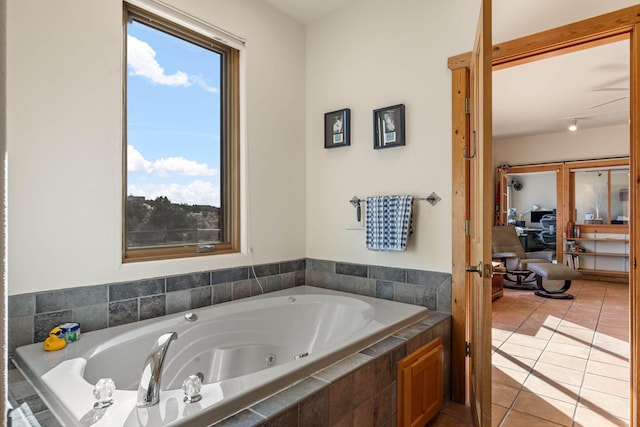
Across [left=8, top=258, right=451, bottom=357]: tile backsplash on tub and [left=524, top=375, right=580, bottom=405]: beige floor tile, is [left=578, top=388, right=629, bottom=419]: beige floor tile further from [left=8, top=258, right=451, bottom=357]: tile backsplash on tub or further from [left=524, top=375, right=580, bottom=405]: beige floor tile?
[left=8, top=258, right=451, bottom=357]: tile backsplash on tub

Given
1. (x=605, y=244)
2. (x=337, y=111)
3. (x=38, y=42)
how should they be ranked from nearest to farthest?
(x=38, y=42), (x=337, y=111), (x=605, y=244)

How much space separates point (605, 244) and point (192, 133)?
691 cm

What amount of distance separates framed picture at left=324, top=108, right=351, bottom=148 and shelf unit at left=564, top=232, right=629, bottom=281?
5547mm

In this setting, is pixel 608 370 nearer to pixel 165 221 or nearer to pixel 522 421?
pixel 522 421

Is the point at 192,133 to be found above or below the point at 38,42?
below

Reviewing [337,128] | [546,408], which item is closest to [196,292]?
[337,128]

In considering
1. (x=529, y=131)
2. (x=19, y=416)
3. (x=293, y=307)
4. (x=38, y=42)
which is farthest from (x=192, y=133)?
(x=529, y=131)

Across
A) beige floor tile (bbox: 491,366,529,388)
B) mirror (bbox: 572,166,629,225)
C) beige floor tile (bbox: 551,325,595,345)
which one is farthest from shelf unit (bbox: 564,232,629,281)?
beige floor tile (bbox: 491,366,529,388)

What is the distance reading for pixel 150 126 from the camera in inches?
88.9

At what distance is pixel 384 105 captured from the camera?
2646 millimetres

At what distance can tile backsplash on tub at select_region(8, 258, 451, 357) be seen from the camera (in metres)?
1.70

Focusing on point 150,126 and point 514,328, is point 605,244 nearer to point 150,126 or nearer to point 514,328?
point 514,328

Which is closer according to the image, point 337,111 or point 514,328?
point 337,111

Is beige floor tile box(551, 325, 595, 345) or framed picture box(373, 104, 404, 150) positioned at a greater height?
framed picture box(373, 104, 404, 150)
